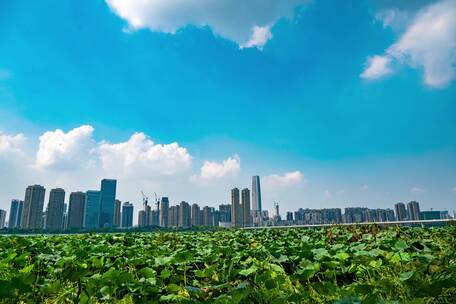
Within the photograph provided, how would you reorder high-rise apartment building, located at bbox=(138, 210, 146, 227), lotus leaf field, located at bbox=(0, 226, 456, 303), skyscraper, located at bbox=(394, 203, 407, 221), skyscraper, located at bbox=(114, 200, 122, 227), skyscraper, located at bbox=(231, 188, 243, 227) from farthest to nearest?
1. skyscraper, located at bbox=(114, 200, 122, 227)
2. high-rise apartment building, located at bbox=(138, 210, 146, 227)
3. skyscraper, located at bbox=(231, 188, 243, 227)
4. skyscraper, located at bbox=(394, 203, 407, 221)
5. lotus leaf field, located at bbox=(0, 226, 456, 303)

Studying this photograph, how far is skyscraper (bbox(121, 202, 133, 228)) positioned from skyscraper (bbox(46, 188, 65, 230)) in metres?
39.5

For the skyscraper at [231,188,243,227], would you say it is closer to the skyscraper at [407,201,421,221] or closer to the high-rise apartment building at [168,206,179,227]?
the high-rise apartment building at [168,206,179,227]

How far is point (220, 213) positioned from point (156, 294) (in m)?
153

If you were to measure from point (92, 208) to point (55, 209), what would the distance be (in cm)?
4792

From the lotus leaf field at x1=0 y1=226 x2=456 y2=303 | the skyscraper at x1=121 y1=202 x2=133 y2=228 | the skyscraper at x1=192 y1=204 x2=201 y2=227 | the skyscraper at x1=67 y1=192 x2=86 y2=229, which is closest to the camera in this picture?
the lotus leaf field at x1=0 y1=226 x2=456 y2=303

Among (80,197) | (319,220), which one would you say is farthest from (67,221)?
(319,220)

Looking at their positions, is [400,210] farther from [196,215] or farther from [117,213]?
[117,213]

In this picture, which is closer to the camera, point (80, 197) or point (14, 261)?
point (14, 261)

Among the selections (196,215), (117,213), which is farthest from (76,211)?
(196,215)

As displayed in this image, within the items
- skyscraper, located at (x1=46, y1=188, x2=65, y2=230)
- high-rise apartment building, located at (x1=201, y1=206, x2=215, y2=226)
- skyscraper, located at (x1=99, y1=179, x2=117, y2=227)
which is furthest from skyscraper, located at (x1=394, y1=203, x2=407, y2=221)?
skyscraper, located at (x1=99, y1=179, x2=117, y2=227)

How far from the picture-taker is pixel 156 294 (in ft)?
10.4

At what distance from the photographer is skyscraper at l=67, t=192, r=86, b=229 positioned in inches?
4727

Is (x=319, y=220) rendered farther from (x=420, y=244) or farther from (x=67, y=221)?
(x=420, y=244)

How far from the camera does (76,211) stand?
404 ft
